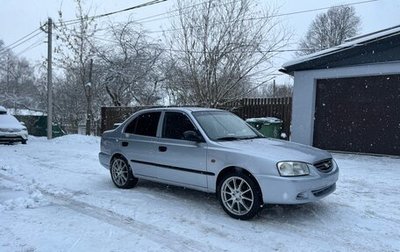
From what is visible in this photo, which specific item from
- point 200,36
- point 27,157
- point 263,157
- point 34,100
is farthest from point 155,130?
point 34,100

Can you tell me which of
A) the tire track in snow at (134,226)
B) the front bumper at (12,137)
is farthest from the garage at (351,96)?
the front bumper at (12,137)

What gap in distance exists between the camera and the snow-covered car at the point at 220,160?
17.6 ft

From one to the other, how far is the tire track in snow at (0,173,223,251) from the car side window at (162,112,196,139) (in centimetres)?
163

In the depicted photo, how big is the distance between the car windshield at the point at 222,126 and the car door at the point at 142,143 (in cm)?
95

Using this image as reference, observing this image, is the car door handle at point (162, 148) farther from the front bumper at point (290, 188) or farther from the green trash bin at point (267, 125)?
the green trash bin at point (267, 125)

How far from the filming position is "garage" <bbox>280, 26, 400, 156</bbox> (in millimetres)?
11891

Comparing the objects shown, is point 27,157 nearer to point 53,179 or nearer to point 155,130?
point 53,179

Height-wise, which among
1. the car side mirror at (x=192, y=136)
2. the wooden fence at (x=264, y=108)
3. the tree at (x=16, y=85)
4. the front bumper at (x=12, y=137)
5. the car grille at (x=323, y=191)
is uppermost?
the tree at (x=16, y=85)

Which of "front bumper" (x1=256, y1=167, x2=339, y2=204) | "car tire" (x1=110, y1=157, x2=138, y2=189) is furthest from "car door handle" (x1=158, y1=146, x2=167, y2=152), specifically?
"front bumper" (x1=256, y1=167, x2=339, y2=204)

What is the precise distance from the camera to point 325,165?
A: 5855mm

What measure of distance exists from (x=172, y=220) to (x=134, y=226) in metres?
0.57

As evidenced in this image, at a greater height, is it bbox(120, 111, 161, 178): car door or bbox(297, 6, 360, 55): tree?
A: bbox(297, 6, 360, 55): tree

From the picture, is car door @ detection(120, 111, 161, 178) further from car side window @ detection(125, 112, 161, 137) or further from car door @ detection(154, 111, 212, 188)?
car door @ detection(154, 111, 212, 188)

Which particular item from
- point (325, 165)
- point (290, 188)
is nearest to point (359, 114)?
point (325, 165)
